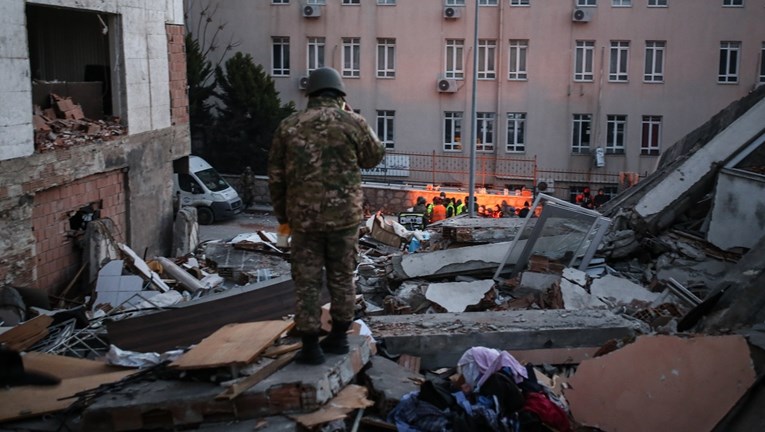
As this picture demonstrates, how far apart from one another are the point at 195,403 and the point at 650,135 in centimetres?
2856

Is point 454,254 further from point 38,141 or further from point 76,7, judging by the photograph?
point 76,7

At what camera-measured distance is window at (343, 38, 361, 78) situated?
31625 millimetres

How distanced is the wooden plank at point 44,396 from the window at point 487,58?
27.0 m

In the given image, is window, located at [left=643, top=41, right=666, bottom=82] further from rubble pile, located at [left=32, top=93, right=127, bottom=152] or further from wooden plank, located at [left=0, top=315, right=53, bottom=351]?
wooden plank, located at [left=0, top=315, right=53, bottom=351]

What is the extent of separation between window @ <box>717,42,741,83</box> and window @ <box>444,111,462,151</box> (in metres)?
9.63

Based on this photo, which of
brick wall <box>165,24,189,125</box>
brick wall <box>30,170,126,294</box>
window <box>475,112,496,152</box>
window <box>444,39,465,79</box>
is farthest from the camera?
window <box>475,112,496,152</box>

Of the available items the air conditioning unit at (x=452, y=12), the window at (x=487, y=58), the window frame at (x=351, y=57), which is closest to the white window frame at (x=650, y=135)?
the window at (x=487, y=58)

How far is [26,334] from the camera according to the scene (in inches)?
269

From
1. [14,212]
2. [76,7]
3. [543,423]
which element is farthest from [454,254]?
[76,7]

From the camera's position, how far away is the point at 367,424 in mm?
5391

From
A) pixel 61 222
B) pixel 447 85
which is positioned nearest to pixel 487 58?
pixel 447 85

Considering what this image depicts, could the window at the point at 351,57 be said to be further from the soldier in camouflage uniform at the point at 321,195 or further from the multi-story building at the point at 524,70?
the soldier in camouflage uniform at the point at 321,195

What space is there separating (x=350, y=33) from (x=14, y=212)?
22.2m

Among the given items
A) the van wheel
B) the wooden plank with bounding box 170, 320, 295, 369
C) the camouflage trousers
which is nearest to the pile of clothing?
the camouflage trousers
